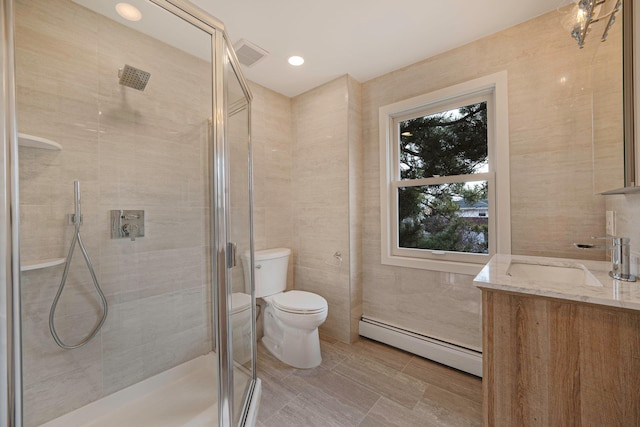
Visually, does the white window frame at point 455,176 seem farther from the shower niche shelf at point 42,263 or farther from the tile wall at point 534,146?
the shower niche shelf at point 42,263

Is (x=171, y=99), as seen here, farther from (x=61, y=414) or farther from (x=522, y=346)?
(x=522, y=346)

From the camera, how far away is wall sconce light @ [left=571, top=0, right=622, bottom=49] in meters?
1.04

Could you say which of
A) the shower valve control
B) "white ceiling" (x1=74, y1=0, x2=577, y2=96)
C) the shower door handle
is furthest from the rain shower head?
the shower door handle

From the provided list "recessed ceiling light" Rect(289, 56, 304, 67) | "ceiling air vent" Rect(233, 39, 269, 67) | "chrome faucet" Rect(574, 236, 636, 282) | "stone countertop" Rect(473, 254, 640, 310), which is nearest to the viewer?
"stone countertop" Rect(473, 254, 640, 310)

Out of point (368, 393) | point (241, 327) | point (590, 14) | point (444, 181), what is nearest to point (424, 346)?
point (368, 393)

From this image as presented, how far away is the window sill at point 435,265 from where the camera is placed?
180cm

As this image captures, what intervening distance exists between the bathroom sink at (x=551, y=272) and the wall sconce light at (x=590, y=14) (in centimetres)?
107

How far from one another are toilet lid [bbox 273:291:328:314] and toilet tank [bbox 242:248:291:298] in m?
0.13

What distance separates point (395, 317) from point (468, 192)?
1166mm

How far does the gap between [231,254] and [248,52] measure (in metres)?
1.53

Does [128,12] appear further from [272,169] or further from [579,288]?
[579,288]

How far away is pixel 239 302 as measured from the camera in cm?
146

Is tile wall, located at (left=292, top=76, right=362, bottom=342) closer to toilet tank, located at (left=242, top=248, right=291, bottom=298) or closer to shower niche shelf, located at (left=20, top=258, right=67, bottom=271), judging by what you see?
toilet tank, located at (left=242, top=248, right=291, bottom=298)

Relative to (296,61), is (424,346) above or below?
below
